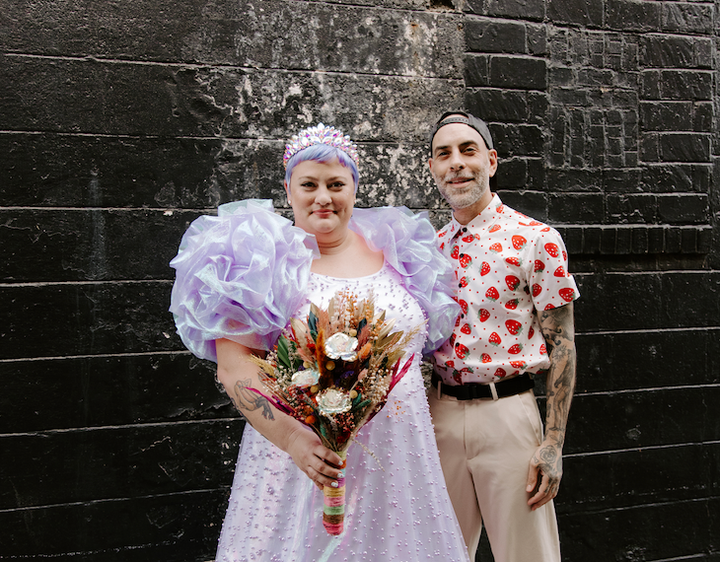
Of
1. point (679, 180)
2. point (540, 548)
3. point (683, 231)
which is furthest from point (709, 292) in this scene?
point (540, 548)

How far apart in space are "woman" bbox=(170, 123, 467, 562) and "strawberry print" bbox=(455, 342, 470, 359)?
14cm

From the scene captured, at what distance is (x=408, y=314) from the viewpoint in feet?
7.56

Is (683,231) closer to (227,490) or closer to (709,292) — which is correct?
(709,292)

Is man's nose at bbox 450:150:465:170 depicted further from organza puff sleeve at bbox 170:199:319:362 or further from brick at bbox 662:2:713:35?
brick at bbox 662:2:713:35

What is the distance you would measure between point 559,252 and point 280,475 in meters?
1.45

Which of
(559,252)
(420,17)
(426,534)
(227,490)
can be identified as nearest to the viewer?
(426,534)

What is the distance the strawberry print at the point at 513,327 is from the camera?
2.52 metres

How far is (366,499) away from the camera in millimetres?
2164

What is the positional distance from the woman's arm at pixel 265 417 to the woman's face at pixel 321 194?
23.1 inches

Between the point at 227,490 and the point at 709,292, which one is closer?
the point at 227,490

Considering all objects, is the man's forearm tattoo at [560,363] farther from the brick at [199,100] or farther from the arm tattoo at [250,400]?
the brick at [199,100]

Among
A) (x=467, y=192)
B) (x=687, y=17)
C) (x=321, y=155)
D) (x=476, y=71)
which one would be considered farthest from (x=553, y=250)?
(x=687, y=17)

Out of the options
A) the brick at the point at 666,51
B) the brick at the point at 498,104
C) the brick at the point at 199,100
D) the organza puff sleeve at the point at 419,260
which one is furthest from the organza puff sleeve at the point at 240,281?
the brick at the point at 666,51

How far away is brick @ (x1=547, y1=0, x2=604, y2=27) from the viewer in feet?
12.6
